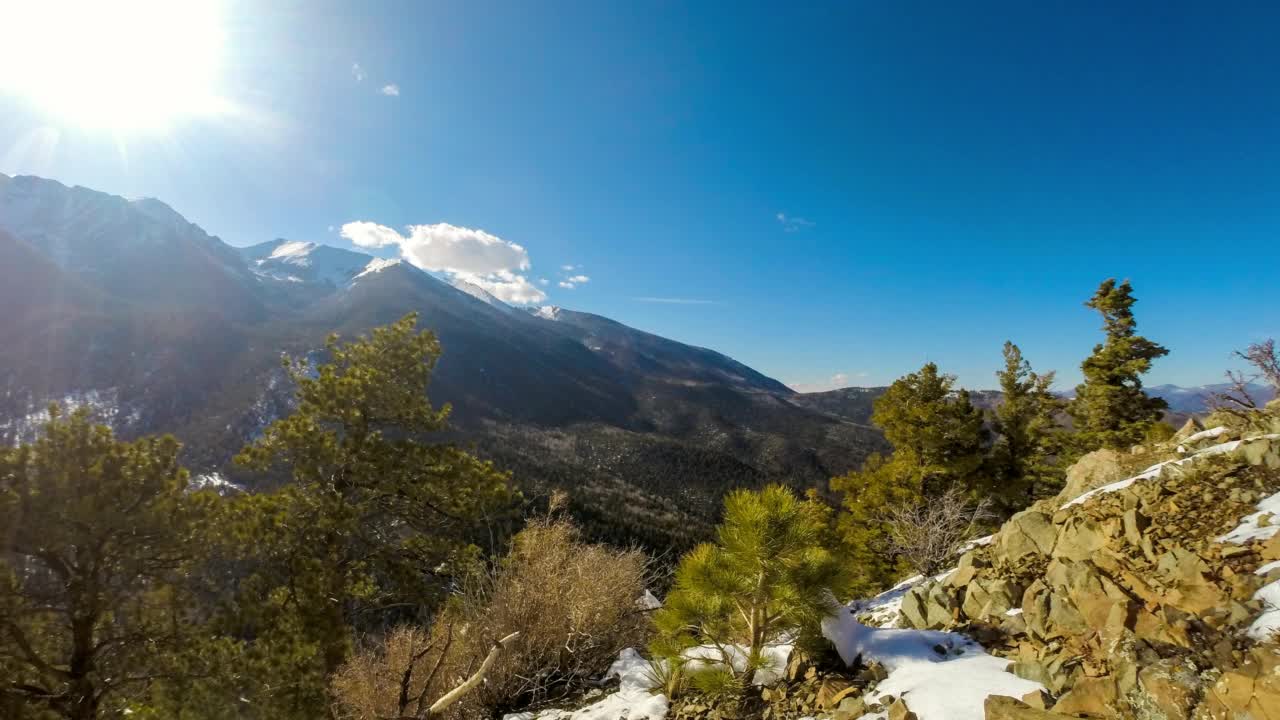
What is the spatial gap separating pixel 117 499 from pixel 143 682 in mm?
2177

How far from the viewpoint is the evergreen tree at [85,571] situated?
17.4ft

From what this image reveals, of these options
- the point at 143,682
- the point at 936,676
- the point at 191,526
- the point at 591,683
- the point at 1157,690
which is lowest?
the point at 591,683

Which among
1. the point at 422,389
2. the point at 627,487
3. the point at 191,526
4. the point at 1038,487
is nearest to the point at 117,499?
the point at 191,526

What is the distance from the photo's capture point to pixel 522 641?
9727 mm

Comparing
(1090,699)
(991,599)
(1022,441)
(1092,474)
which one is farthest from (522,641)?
(1022,441)

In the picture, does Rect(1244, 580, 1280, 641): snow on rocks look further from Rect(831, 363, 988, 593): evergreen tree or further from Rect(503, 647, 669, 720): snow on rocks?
Rect(831, 363, 988, 593): evergreen tree

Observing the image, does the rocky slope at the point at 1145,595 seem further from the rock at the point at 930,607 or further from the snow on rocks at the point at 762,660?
the snow on rocks at the point at 762,660

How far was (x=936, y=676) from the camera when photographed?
16.5ft

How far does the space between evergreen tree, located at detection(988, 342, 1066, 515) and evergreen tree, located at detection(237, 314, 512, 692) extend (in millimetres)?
19521

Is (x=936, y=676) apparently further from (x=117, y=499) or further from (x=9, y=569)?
(x=9, y=569)

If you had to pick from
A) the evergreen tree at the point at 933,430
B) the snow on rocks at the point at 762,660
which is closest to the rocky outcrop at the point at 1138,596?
the snow on rocks at the point at 762,660

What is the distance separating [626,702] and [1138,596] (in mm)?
5960

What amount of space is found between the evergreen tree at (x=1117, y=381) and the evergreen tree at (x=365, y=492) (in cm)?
2302

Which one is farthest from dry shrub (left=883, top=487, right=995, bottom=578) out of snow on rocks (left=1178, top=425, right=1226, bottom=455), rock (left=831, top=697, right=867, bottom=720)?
rock (left=831, top=697, right=867, bottom=720)
